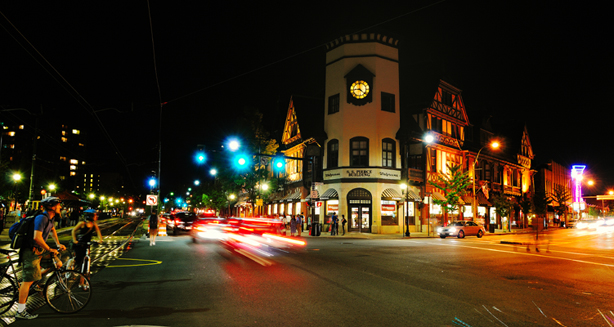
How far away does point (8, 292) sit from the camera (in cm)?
668

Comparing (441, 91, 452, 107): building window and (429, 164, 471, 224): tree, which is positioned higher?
(441, 91, 452, 107): building window

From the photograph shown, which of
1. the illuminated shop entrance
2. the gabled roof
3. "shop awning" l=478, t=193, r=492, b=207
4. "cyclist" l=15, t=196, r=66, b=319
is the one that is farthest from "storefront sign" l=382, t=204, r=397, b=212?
"cyclist" l=15, t=196, r=66, b=319

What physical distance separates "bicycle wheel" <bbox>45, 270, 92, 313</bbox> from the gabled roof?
104 feet

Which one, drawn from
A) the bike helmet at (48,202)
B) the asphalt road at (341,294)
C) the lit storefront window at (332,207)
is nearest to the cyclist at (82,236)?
the asphalt road at (341,294)

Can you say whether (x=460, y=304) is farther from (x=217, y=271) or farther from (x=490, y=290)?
(x=217, y=271)

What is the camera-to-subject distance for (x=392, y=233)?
119 ft

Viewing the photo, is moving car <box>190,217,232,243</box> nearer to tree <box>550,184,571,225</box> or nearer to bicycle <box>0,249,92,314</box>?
bicycle <box>0,249,92,314</box>

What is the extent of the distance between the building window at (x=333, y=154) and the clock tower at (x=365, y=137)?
91 mm

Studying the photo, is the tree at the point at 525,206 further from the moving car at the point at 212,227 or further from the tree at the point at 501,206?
the moving car at the point at 212,227

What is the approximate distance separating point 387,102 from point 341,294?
30695 mm

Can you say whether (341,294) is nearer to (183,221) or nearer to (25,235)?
(25,235)

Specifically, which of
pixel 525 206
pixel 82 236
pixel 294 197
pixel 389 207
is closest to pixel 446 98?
pixel 389 207

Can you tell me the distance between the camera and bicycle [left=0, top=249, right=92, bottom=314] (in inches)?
261

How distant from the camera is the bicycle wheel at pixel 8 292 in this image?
6.51 meters
